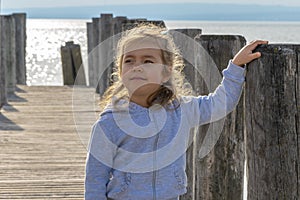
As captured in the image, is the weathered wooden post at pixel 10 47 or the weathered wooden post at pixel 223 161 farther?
the weathered wooden post at pixel 10 47

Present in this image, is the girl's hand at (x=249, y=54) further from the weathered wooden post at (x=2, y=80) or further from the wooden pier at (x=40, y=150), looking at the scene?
the weathered wooden post at (x=2, y=80)

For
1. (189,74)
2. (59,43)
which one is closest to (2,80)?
(189,74)

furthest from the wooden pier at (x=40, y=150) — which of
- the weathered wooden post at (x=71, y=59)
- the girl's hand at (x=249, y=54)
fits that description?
the weathered wooden post at (x=71, y=59)

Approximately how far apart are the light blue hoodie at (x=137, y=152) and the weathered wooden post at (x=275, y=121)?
0.89 ft

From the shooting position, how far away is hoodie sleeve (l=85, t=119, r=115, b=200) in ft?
9.82

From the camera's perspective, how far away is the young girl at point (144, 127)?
3.01m

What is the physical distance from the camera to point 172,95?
3125 millimetres

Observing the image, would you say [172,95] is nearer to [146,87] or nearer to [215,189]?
[146,87]

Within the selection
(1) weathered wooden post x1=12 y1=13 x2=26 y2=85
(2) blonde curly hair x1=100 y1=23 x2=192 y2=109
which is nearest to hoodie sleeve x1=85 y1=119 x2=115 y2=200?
(2) blonde curly hair x1=100 y1=23 x2=192 y2=109

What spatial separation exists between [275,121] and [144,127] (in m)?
0.56

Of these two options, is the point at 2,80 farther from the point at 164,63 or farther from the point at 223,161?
the point at 164,63

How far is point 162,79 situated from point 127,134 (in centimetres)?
26

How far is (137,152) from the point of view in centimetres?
303

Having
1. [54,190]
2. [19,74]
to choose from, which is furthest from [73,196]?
[19,74]
